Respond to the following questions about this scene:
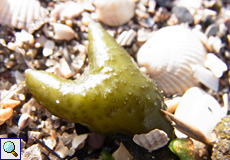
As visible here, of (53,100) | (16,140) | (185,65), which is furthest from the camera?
(185,65)

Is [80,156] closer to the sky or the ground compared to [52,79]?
closer to the ground

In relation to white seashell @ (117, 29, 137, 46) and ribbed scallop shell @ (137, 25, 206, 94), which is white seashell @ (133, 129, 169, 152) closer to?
ribbed scallop shell @ (137, 25, 206, 94)

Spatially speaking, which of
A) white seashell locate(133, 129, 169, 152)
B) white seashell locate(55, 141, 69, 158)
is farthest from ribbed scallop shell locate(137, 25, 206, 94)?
white seashell locate(55, 141, 69, 158)

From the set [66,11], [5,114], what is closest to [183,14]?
[66,11]

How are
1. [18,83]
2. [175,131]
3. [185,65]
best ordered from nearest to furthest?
[175,131], [18,83], [185,65]

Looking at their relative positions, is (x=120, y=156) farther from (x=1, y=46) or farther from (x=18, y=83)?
(x=1, y=46)

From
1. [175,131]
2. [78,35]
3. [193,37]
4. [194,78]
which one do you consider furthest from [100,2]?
[175,131]
